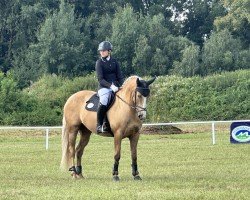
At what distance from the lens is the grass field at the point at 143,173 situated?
40.7ft

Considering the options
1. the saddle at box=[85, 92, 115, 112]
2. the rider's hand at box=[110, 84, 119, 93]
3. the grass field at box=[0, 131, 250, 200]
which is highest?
the rider's hand at box=[110, 84, 119, 93]

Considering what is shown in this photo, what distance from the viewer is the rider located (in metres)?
15.5

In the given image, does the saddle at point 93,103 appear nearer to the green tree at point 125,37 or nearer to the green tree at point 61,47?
the green tree at point 125,37

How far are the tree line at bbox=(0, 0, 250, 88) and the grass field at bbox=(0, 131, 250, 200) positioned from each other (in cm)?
4051

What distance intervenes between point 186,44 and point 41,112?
2866cm

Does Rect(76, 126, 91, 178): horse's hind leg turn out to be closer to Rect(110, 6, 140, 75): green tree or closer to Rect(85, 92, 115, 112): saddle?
Rect(85, 92, 115, 112): saddle

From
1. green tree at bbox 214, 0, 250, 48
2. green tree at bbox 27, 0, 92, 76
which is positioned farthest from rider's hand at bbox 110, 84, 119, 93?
green tree at bbox 27, 0, 92, 76

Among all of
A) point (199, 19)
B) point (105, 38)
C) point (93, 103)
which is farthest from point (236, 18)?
point (93, 103)

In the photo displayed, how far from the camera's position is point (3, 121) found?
4581 centimetres

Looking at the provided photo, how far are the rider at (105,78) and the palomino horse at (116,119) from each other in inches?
8.0

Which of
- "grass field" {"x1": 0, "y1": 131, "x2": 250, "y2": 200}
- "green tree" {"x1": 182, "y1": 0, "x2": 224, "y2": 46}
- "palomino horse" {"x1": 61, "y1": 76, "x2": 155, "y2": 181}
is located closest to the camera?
"grass field" {"x1": 0, "y1": 131, "x2": 250, "y2": 200}

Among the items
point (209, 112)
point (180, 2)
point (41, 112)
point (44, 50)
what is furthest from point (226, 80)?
point (180, 2)

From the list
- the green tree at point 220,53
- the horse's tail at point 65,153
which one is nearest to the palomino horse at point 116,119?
the horse's tail at point 65,153

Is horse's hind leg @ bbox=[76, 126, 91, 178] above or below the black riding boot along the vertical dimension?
below
